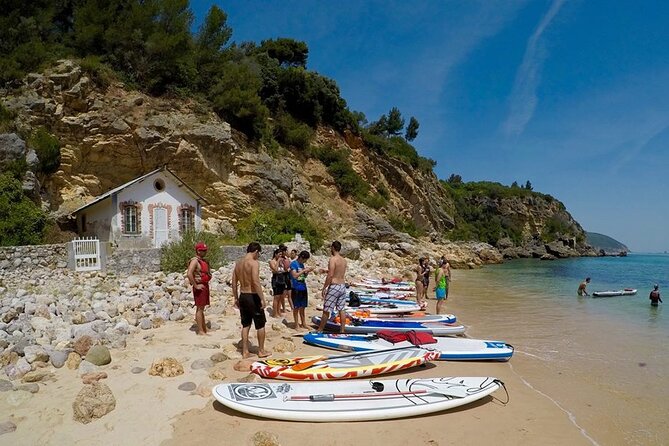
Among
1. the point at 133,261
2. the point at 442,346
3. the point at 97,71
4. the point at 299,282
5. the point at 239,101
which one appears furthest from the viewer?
the point at 239,101

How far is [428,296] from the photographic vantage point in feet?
55.1

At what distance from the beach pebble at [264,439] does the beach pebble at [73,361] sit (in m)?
3.51

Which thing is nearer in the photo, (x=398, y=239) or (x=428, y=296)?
(x=428, y=296)

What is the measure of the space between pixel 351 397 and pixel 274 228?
19.4 metres

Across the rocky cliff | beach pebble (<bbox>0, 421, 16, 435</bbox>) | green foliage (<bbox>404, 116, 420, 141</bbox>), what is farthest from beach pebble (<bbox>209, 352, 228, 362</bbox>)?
green foliage (<bbox>404, 116, 420, 141</bbox>)

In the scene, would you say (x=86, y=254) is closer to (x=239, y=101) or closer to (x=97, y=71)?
(x=97, y=71)

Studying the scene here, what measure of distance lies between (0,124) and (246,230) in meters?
12.7

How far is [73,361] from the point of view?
6066 millimetres

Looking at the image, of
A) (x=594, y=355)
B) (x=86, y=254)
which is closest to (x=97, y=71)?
(x=86, y=254)

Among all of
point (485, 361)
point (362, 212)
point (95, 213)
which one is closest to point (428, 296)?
point (485, 361)

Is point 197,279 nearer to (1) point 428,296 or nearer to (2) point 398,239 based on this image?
(1) point 428,296

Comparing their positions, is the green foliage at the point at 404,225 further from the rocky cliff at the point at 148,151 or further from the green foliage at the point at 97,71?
the green foliage at the point at 97,71

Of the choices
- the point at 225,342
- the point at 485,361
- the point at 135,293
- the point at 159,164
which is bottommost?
the point at 485,361

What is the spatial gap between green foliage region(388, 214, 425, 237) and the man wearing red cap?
32873 mm
